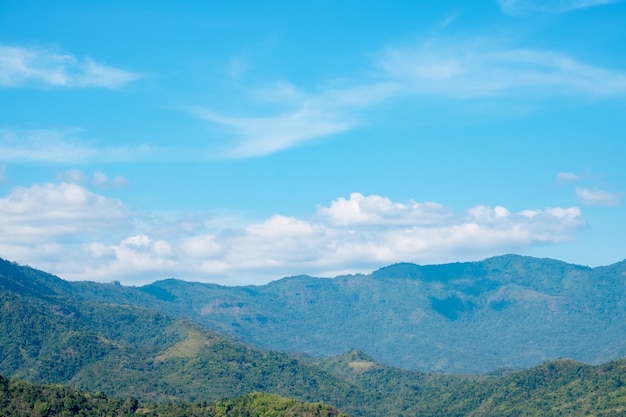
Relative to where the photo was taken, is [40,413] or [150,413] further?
[150,413]

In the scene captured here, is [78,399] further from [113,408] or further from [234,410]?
[234,410]

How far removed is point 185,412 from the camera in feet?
651

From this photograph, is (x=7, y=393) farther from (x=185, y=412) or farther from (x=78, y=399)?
(x=185, y=412)

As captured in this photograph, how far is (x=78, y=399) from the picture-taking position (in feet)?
646

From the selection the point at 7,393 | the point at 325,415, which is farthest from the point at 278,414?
the point at 7,393

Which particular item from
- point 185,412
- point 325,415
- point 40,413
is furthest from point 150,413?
point 325,415

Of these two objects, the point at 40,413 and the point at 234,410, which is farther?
the point at 234,410

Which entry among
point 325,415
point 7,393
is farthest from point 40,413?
point 325,415

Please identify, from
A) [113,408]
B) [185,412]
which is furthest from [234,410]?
[113,408]

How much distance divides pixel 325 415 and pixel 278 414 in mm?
13502

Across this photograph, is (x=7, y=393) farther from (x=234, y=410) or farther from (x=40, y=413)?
(x=234, y=410)

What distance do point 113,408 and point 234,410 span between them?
1056 inches

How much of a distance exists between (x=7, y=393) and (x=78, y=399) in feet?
51.7

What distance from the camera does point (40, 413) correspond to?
7254 inches
